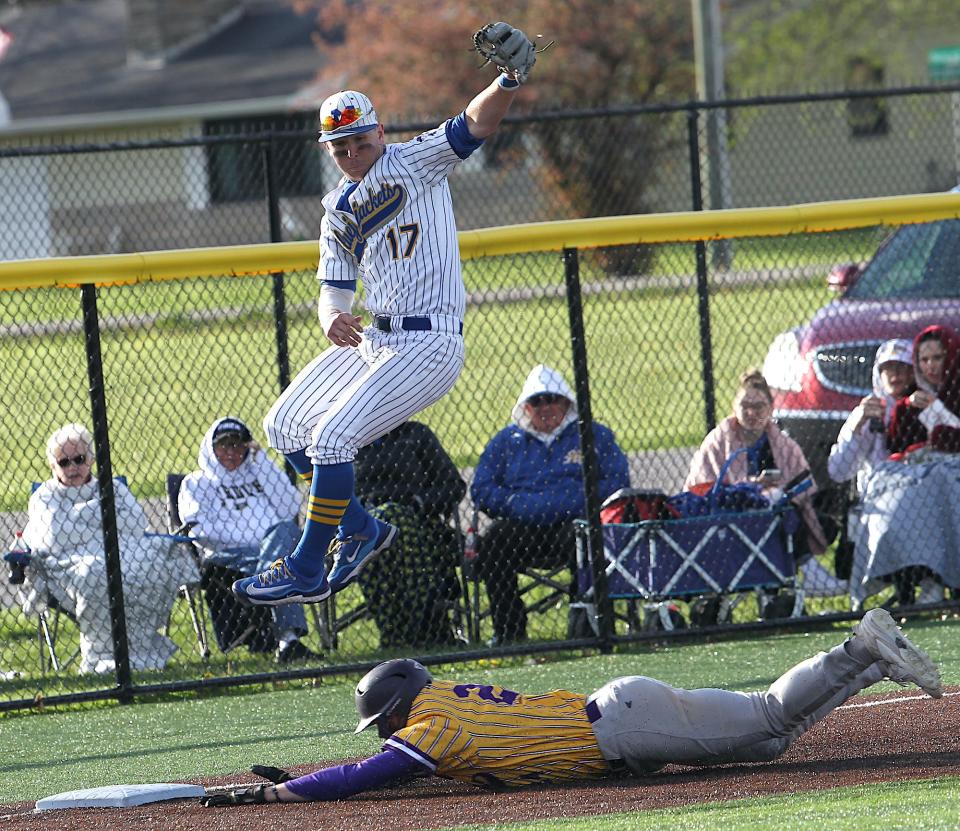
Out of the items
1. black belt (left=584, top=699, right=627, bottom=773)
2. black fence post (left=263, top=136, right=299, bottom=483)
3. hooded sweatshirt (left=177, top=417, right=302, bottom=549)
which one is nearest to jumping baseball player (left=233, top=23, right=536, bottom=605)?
black belt (left=584, top=699, right=627, bottom=773)

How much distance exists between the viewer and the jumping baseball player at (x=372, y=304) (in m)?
5.86

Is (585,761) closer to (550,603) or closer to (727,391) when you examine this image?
(550,603)

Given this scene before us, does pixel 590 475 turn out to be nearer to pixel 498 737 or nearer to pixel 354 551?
pixel 354 551

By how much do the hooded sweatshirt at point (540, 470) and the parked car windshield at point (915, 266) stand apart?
9.04ft

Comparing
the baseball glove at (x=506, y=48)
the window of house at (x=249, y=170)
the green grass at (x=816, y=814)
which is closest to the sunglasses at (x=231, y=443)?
the baseball glove at (x=506, y=48)

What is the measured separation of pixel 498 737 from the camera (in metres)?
5.43

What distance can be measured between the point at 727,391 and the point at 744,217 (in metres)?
6.01

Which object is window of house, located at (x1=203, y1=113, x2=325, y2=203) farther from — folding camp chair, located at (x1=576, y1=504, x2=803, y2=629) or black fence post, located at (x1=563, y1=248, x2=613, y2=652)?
folding camp chair, located at (x1=576, y1=504, x2=803, y2=629)

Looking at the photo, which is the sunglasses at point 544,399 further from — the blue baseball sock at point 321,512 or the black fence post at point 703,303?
the blue baseball sock at point 321,512

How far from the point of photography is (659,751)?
5504mm

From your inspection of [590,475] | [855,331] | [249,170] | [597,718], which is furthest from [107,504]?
[249,170]

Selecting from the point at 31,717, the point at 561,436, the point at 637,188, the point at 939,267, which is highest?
the point at 637,188

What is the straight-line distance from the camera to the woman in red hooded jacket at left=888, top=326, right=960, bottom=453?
8.57 meters

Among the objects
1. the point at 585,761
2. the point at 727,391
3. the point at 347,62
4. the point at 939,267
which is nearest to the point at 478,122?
the point at 585,761
